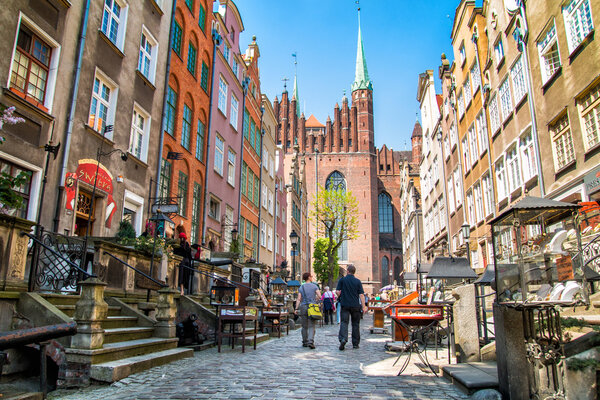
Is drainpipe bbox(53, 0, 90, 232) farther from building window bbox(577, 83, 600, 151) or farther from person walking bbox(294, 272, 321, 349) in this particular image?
building window bbox(577, 83, 600, 151)

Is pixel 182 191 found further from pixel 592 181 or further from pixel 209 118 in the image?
pixel 592 181

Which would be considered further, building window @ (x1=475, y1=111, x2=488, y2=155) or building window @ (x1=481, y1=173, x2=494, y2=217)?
building window @ (x1=475, y1=111, x2=488, y2=155)

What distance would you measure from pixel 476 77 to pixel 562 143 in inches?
376

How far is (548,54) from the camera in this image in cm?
1376

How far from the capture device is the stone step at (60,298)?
21.6ft

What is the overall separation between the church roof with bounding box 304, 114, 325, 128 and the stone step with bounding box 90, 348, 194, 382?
63089 millimetres

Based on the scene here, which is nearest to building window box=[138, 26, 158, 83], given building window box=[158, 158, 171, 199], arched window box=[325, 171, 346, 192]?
building window box=[158, 158, 171, 199]

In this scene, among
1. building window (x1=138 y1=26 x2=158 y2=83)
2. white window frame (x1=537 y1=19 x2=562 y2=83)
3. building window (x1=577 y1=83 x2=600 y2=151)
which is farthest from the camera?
building window (x1=138 y1=26 x2=158 y2=83)

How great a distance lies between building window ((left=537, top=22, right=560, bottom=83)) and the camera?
13.3 metres

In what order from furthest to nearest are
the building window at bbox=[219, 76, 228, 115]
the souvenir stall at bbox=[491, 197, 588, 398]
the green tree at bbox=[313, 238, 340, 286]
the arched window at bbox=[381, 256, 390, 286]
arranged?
the arched window at bbox=[381, 256, 390, 286], the green tree at bbox=[313, 238, 340, 286], the building window at bbox=[219, 76, 228, 115], the souvenir stall at bbox=[491, 197, 588, 398]

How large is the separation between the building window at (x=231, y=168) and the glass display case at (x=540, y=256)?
1954 centimetres

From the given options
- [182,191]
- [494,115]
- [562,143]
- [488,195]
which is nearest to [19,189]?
[182,191]

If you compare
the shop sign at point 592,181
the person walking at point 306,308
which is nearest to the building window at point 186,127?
the person walking at point 306,308

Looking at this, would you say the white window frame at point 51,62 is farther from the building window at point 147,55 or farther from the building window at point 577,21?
the building window at point 577,21
